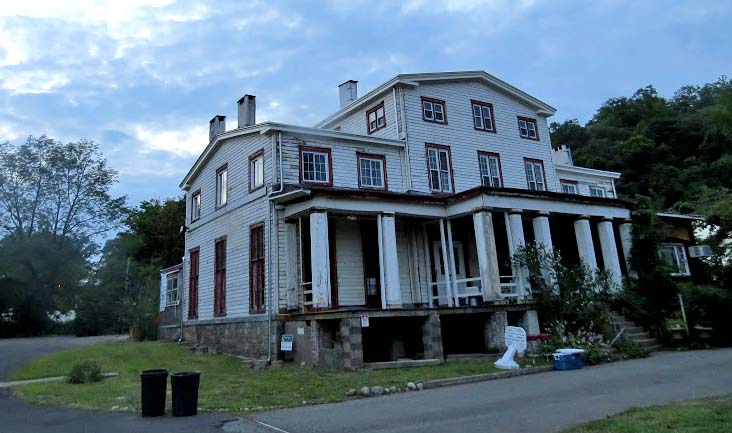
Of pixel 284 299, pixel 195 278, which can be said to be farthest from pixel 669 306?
pixel 195 278

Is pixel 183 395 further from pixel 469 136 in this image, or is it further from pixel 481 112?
pixel 481 112

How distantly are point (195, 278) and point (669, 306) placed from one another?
19.5m

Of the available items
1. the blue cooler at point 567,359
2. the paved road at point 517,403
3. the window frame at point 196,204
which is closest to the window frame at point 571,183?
the blue cooler at point 567,359

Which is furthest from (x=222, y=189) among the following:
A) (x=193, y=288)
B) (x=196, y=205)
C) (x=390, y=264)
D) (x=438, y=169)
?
(x=390, y=264)

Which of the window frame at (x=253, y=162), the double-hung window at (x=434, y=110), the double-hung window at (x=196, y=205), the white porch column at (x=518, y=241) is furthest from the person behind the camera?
the double-hung window at (x=196, y=205)

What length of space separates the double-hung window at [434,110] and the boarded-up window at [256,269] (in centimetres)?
868

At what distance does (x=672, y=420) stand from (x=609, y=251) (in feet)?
48.2

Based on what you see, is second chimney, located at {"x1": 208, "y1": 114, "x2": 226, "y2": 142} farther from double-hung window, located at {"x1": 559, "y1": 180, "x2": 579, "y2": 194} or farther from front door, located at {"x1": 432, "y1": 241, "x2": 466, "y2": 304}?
double-hung window, located at {"x1": 559, "y1": 180, "x2": 579, "y2": 194}

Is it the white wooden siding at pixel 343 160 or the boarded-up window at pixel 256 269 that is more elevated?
the white wooden siding at pixel 343 160

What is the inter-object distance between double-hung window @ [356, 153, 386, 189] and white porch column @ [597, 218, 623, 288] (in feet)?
29.1

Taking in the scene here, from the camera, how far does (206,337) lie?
70.9 ft

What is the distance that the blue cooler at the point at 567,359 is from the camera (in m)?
13.6

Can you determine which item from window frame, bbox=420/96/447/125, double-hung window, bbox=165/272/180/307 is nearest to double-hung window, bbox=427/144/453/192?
window frame, bbox=420/96/447/125

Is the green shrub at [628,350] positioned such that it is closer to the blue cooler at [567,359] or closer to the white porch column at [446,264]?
the blue cooler at [567,359]
